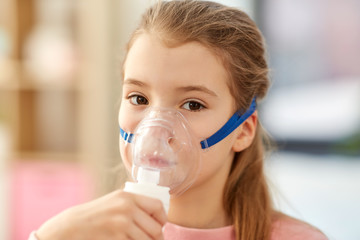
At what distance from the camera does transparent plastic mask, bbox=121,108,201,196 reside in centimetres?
94

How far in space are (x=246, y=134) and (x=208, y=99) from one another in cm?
21

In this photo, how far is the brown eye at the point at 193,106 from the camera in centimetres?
104

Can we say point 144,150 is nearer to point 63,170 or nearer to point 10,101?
point 63,170

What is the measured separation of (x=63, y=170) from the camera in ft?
9.30

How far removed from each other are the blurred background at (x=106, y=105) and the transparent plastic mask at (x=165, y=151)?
146 centimetres

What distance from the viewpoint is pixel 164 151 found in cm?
97

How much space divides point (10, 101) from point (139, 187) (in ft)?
7.85

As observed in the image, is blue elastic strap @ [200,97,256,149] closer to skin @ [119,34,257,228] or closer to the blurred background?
skin @ [119,34,257,228]

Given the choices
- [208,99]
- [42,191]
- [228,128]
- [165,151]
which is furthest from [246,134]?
[42,191]

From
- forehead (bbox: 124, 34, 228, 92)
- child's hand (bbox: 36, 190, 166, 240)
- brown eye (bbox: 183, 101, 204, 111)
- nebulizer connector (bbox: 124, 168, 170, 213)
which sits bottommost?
child's hand (bbox: 36, 190, 166, 240)

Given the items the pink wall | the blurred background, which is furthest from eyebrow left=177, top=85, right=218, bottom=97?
the pink wall

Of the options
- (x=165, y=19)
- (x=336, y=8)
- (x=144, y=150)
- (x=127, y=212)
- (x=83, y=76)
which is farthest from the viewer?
(x=83, y=76)

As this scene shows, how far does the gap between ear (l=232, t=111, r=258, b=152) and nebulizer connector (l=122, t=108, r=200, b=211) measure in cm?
17

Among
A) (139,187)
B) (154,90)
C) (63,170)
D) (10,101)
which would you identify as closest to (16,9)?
(10,101)
